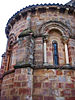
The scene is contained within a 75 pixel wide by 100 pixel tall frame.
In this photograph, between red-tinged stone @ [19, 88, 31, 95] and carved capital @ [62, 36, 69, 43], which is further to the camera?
carved capital @ [62, 36, 69, 43]

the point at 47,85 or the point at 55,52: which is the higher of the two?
the point at 55,52

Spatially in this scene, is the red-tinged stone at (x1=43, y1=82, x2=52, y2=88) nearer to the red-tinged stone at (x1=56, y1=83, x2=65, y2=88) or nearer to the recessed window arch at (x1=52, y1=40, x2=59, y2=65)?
the red-tinged stone at (x1=56, y1=83, x2=65, y2=88)

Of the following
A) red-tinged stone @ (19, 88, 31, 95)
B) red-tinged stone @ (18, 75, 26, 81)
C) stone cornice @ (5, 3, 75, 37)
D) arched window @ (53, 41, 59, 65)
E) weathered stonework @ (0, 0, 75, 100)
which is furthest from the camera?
stone cornice @ (5, 3, 75, 37)

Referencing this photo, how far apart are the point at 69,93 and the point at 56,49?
2539 millimetres

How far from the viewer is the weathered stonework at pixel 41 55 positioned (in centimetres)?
593

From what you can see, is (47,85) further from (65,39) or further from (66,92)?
(65,39)

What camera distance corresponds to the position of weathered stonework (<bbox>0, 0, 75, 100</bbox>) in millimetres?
5934

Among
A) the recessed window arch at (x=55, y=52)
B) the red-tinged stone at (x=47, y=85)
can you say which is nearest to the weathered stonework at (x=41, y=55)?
the red-tinged stone at (x=47, y=85)

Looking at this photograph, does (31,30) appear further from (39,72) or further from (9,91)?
(9,91)

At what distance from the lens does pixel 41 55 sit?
6895 millimetres

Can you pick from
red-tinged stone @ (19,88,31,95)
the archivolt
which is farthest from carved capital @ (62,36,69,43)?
red-tinged stone @ (19,88,31,95)

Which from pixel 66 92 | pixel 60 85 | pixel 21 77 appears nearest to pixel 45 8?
pixel 21 77

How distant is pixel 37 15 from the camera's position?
816 centimetres

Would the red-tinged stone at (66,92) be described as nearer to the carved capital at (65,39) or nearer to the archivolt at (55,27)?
the carved capital at (65,39)
